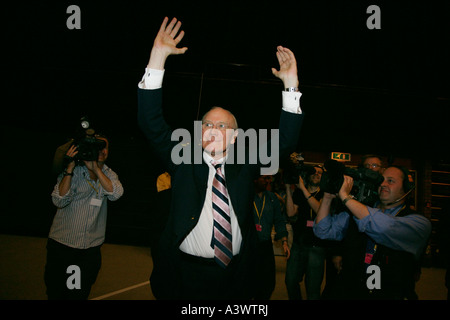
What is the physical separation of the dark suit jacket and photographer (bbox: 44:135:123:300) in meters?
1.29

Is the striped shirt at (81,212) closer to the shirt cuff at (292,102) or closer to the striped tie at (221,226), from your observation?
the striped tie at (221,226)

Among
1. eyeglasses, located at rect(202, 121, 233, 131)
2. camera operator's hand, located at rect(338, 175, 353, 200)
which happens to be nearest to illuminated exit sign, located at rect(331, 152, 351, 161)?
camera operator's hand, located at rect(338, 175, 353, 200)

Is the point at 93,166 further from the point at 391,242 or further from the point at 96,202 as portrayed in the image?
the point at 391,242

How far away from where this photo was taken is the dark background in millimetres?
5672

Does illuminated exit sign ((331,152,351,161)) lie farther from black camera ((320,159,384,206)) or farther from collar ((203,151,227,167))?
collar ((203,151,227,167))

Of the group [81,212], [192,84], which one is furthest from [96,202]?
[192,84]

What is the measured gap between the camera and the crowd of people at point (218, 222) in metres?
1.41

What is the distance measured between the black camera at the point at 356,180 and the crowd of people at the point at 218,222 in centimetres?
6

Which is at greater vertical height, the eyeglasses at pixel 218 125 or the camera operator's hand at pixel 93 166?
the eyeglasses at pixel 218 125

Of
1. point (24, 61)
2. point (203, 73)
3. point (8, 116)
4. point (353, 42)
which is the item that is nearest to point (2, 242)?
point (8, 116)

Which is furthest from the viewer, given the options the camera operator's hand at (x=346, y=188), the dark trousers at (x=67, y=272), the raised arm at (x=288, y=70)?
the dark trousers at (x=67, y=272)

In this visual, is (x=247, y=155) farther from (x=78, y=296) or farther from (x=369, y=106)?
(x=369, y=106)

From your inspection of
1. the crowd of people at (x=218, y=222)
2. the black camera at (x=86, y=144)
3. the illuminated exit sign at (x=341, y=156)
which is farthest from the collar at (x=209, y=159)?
the illuminated exit sign at (x=341, y=156)

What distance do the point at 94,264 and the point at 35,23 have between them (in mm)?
5873
